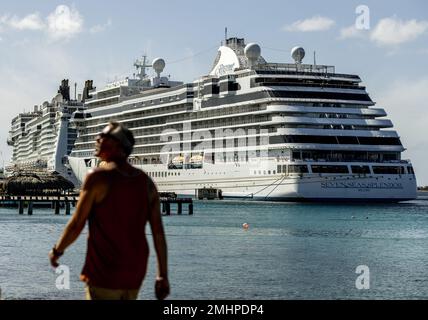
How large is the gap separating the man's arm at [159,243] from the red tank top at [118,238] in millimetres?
108

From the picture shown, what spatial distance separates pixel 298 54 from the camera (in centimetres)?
10012

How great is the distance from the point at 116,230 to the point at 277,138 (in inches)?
3266

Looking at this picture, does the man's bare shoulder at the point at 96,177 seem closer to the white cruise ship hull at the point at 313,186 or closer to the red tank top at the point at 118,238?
the red tank top at the point at 118,238

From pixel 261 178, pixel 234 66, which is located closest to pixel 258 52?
pixel 234 66

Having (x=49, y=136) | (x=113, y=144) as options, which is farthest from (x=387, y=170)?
(x=113, y=144)

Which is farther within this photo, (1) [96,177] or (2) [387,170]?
(2) [387,170]

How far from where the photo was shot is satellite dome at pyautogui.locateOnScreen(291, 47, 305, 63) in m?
99.9

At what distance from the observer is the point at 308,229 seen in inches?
2165

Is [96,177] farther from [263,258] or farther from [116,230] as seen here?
[263,258]

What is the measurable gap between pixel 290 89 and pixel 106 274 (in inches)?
3366

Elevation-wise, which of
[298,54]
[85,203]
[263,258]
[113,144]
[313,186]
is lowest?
[263,258]

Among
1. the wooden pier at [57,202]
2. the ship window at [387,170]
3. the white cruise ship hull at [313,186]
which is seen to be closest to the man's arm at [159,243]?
the wooden pier at [57,202]

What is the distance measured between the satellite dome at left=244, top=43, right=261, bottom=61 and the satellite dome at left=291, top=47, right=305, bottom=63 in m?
4.26
